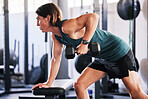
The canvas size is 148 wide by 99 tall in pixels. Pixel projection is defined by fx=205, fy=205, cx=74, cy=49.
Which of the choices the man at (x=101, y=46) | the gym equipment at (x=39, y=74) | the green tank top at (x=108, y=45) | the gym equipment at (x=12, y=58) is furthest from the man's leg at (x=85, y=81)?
the gym equipment at (x=12, y=58)

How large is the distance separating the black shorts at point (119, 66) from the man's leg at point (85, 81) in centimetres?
5

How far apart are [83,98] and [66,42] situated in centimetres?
53

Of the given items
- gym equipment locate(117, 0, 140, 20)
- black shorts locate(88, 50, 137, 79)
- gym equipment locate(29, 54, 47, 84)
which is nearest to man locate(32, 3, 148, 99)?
black shorts locate(88, 50, 137, 79)

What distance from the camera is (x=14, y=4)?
455 cm

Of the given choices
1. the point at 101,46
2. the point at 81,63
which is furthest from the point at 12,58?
the point at 101,46

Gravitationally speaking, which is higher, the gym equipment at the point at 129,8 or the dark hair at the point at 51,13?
the gym equipment at the point at 129,8

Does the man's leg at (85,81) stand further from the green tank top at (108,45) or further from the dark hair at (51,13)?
the dark hair at (51,13)

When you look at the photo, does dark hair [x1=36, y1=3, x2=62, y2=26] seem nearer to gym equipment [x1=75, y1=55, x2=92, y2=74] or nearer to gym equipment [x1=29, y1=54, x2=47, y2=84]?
gym equipment [x1=75, y1=55, x2=92, y2=74]

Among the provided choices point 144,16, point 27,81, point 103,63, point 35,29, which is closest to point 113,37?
point 103,63

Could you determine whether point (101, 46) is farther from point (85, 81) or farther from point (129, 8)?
point (129, 8)

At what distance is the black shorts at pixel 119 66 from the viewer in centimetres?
181

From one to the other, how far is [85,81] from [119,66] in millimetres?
336

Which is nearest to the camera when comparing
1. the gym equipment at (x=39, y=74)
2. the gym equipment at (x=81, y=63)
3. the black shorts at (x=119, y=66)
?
the black shorts at (x=119, y=66)

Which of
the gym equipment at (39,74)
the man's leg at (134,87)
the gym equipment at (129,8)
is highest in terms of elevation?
the gym equipment at (129,8)
